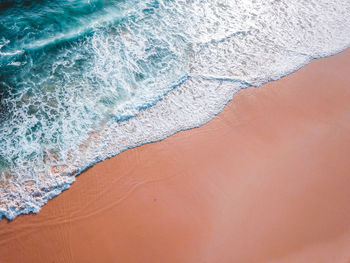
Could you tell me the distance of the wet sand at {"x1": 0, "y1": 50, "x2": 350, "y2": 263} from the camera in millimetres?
4066

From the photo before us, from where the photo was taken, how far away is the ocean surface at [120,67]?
504 centimetres

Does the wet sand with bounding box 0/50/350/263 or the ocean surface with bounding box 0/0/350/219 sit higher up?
the ocean surface with bounding box 0/0/350/219

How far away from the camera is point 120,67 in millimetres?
6410

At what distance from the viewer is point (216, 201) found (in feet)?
14.7

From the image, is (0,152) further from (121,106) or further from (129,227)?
(129,227)

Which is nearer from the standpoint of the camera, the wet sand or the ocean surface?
the wet sand

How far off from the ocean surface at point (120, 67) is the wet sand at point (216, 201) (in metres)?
0.43

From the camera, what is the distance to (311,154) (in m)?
5.11

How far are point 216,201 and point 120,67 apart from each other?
4.20 m

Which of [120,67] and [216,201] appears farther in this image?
[120,67]

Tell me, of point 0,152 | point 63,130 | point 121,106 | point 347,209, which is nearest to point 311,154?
point 347,209

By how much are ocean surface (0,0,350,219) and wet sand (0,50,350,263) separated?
0.43m

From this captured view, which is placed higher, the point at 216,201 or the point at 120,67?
the point at 120,67

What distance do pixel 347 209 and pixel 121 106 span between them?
508cm
